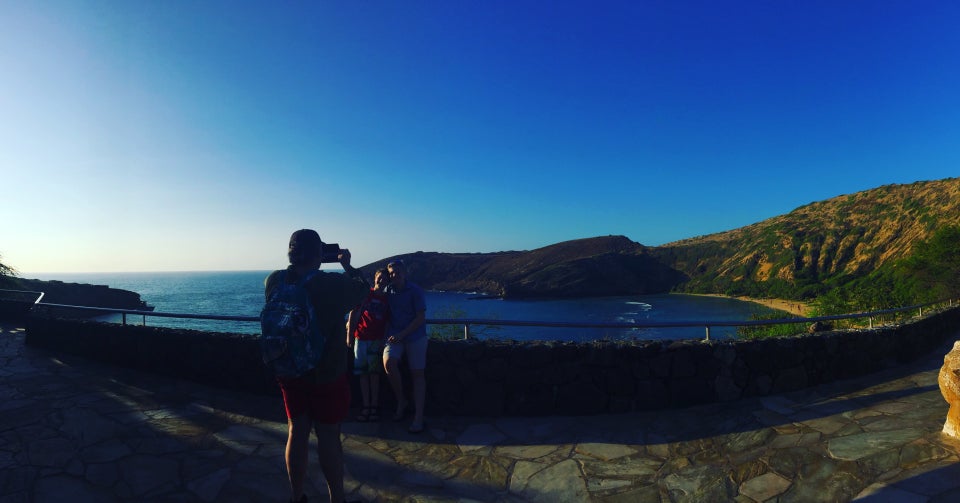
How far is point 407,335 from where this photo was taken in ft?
13.8

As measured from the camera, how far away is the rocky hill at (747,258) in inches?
2773

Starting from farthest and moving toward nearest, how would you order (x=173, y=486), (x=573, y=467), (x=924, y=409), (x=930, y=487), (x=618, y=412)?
(x=618, y=412), (x=924, y=409), (x=573, y=467), (x=173, y=486), (x=930, y=487)

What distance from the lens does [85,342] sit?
696 centimetres

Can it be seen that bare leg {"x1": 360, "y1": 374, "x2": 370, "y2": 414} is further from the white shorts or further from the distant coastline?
the distant coastline

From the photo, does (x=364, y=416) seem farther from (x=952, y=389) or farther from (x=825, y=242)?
(x=825, y=242)

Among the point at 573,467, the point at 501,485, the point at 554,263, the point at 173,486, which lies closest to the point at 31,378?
the point at 173,486

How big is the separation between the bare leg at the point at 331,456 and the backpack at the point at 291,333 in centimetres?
40

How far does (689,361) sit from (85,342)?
866 centimetres

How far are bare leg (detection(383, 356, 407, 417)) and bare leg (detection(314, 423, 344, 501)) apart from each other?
62.9 inches

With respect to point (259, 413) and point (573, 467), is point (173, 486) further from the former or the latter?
point (573, 467)

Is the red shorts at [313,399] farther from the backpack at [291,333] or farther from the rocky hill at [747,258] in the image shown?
the rocky hill at [747,258]

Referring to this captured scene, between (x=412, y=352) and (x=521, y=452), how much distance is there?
4.33 feet

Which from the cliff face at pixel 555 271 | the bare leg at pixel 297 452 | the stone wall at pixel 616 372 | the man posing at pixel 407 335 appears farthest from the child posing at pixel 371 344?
the cliff face at pixel 555 271

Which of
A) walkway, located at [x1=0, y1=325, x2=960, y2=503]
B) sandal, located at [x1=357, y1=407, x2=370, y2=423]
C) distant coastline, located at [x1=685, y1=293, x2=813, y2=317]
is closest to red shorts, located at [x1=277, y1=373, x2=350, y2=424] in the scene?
walkway, located at [x1=0, y1=325, x2=960, y2=503]
